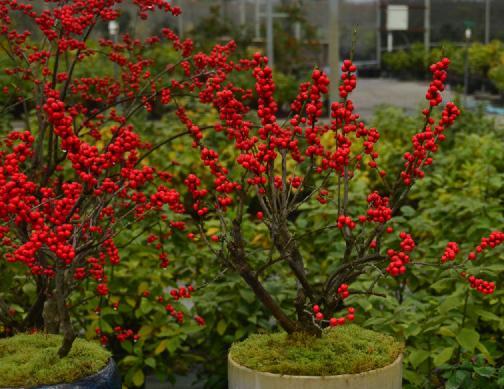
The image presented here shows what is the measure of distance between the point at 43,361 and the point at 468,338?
1.85 m

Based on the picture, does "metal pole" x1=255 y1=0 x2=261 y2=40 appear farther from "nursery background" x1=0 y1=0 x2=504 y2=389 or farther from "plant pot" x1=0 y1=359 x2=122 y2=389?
"plant pot" x1=0 y1=359 x2=122 y2=389

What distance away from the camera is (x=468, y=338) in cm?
406

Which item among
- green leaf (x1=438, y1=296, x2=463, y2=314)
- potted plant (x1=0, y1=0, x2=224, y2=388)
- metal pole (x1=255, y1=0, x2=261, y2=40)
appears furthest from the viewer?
metal pole (x1=255, y1=0, x2=261, y2=40)

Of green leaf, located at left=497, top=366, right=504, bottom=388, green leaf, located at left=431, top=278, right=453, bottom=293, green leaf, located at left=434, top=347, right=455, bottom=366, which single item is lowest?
green leaf, located at left=497, top=366, right=504, bottom=388

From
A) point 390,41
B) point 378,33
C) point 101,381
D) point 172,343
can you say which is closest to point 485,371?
point 172,343

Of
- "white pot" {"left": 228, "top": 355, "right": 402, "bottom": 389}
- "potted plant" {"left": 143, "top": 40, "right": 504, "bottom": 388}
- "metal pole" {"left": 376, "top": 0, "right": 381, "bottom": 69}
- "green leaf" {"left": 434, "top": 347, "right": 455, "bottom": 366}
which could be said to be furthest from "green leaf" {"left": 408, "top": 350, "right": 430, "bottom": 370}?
"metal pole" {"left": 376, "top": 0, "right": 381, "bottom": 69}

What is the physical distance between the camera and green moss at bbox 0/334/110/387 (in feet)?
10.7

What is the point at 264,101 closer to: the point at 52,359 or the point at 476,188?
the point at 52,359

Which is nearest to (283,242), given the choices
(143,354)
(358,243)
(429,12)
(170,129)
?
(358,243)

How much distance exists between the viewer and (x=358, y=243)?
3.80 metres

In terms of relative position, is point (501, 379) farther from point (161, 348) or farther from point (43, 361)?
point (43, 361)

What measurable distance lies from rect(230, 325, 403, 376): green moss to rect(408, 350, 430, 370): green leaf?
565 millimetres

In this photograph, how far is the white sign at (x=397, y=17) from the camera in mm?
27234

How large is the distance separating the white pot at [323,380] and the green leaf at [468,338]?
75cm
